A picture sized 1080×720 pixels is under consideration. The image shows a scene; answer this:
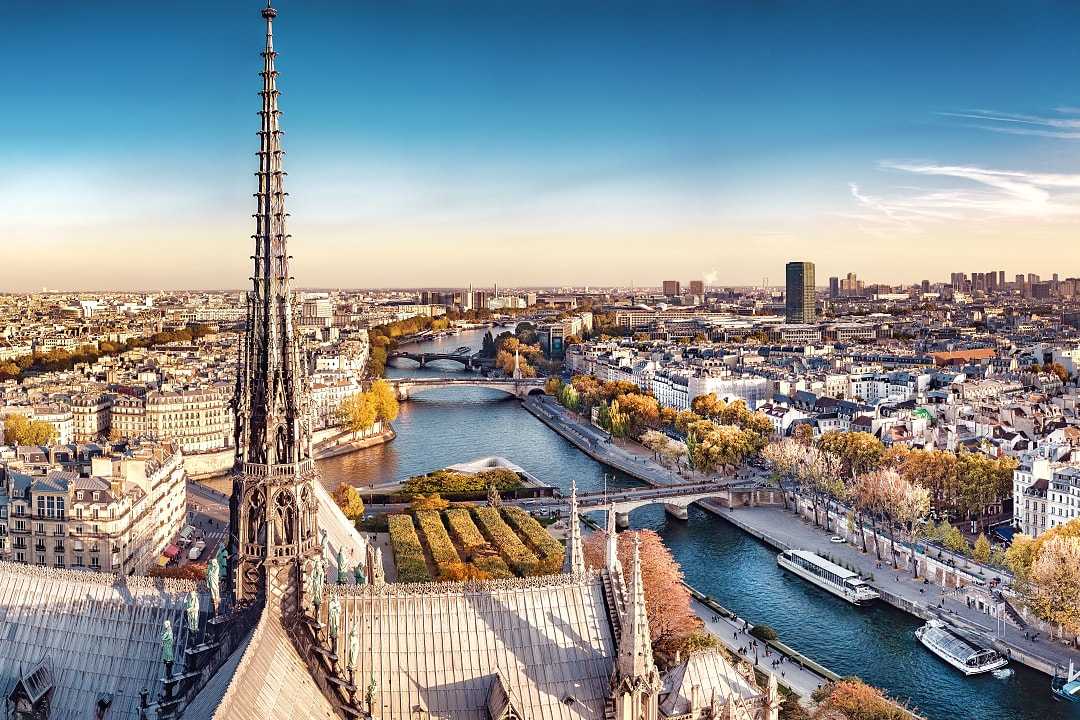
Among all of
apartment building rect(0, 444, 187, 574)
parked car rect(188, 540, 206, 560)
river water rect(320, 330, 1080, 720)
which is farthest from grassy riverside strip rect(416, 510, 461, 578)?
apartment building rect(0, 444, 187, 574)

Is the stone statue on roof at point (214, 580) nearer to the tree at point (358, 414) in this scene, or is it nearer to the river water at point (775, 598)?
the river water at point (775, 598)

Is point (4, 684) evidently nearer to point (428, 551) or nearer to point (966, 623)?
point (428, 551)

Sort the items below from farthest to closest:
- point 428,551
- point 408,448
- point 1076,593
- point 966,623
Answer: point 408,448
point 428,551
point 966,623
point 1076,593

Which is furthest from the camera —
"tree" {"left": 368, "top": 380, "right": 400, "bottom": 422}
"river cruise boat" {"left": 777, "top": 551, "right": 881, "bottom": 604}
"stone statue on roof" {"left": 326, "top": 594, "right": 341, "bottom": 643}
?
"tree" {"left": 368, "top": 380, "right": 400, "bottom": 422}

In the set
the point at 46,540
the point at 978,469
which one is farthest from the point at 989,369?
the point at 46,540

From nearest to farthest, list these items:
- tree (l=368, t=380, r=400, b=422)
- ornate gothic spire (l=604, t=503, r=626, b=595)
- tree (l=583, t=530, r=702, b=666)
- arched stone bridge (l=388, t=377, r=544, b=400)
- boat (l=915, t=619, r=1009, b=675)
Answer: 1. ornate gothic spire (l=604, t=503, r=626, b=595)
2. tree (l=583, t=530, r=702, b=666)
3. boat (l=915, t=619, r=1009, b=675)
4. tree (l=368, t=380, r=400, b=422)
5. arched stone bridge (l=388, t=377, r=544, b=400)

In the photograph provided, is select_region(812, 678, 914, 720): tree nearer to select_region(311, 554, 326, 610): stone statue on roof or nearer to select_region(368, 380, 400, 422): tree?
select_region(311, 554, 326, 610): stone statue on roof
